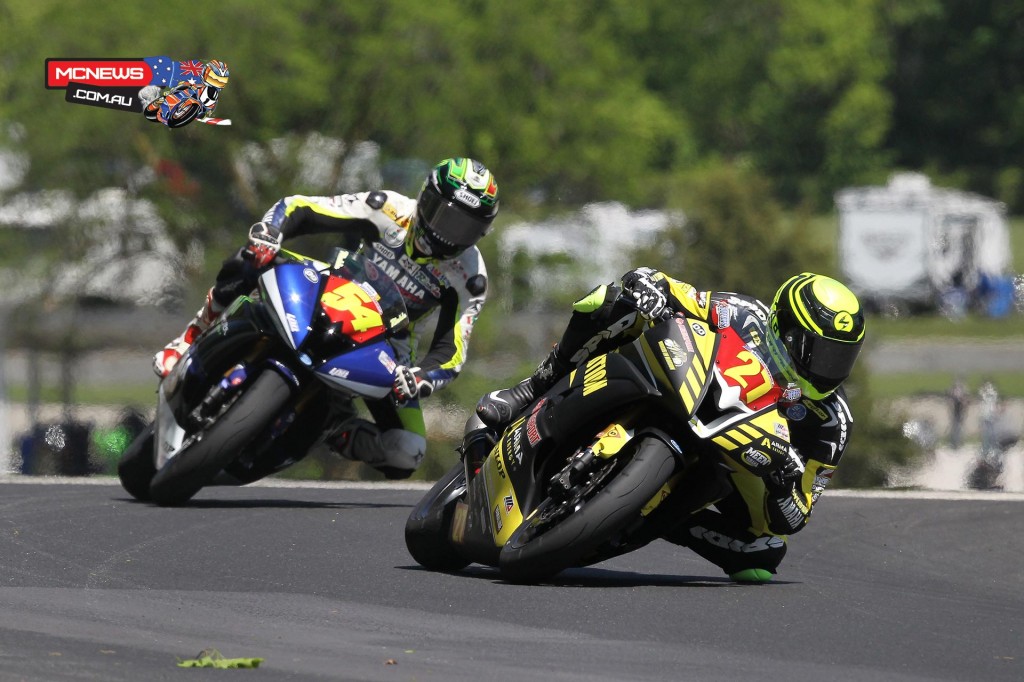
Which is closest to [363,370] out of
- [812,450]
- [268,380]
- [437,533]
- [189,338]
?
[268,380]

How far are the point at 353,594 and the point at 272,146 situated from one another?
27.8 m

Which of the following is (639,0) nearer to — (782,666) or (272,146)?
(272,146)

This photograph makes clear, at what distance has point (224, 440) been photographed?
31.8 feet

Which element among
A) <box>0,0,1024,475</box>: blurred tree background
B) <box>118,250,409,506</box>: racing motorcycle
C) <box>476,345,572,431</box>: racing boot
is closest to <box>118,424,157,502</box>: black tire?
<box>118,250,409,506</box>: racing motorcycle

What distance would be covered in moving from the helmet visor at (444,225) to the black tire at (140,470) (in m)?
1.70

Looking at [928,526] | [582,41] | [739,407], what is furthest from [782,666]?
[582,41]

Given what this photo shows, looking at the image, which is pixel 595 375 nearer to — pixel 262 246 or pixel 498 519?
pixel 498 519

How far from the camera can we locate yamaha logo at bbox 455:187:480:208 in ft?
34.5

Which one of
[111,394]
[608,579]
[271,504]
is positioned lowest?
[111,394]

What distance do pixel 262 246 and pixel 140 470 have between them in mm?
1308

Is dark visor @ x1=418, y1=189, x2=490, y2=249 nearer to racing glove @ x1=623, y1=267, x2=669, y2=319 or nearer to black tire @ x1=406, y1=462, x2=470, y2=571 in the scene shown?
black tire @ x1=406, y1=462, x2=470, y2=571

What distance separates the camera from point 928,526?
415 inches

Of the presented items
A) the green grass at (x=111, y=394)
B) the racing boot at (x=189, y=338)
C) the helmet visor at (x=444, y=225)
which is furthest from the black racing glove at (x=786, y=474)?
the green grass at (x=111, y=394)

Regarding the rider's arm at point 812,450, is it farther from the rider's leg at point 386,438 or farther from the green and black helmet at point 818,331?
the rider's leg at point 386,438
